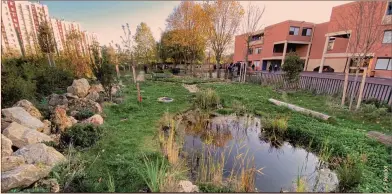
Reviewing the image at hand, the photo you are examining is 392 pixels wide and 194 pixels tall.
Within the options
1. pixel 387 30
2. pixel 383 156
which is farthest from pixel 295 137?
pixel 387 30

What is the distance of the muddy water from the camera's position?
3.01 m

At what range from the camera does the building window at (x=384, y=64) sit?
14.6 meters

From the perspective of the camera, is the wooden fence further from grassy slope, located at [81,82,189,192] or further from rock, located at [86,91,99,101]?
rock, located at [86,91,99,101]

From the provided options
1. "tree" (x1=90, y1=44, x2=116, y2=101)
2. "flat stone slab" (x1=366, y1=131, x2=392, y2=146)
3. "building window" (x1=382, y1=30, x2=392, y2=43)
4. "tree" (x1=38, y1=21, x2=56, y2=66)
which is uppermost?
"building window" (x1=382, y1=30, x2=392, y2=43)

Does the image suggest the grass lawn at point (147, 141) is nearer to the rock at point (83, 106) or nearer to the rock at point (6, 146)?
the rock at point (83, 106)

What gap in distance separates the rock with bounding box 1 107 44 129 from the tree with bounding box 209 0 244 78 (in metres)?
16.2

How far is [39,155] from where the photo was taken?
2.75 m

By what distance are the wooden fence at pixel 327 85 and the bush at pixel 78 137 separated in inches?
355

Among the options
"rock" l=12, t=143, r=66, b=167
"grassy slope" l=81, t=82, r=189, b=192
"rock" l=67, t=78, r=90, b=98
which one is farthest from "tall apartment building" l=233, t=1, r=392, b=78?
"rock" l=12, t=143, r=66, b=167

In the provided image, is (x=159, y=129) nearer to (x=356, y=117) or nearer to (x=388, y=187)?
(x=388, y=187)

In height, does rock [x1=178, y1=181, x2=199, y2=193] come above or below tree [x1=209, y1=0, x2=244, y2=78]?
below

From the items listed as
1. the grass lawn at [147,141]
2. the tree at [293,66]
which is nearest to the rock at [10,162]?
the grass lawn at [147,141]

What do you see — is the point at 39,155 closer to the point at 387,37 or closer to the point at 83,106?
the point at 83,106

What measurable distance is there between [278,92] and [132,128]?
8966 mm
